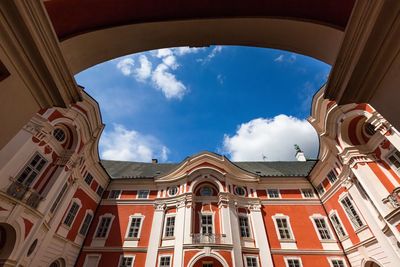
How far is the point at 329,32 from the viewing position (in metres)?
3.81

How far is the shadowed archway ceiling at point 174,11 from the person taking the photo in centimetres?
357

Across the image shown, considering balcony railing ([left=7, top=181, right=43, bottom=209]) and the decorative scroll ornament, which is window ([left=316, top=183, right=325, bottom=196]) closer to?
the decorative scroll ornament

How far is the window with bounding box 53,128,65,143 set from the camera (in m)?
14.1

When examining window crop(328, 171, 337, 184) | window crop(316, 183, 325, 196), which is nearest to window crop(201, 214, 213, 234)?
window crop(316, 183, 325, 196)

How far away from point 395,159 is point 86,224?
921 inches

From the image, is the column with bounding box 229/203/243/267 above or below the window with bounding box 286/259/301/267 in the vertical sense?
above

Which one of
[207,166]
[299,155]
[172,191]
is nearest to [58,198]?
[172,191]

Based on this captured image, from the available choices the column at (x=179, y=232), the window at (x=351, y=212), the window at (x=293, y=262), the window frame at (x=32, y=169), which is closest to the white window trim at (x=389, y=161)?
the window at (x=351, y=212)

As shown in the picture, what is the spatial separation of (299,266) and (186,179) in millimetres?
11776

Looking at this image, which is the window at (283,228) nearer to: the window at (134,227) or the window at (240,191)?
the window at (240,191)

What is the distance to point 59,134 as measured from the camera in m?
14.5

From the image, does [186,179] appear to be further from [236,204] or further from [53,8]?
[53,8]

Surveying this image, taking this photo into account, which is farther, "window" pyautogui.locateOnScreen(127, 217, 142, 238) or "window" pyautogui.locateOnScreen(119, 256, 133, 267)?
"window" pyautogui.locateOnScreen(127, 217, 142, 238)

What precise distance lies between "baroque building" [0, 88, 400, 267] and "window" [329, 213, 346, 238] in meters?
0.11
